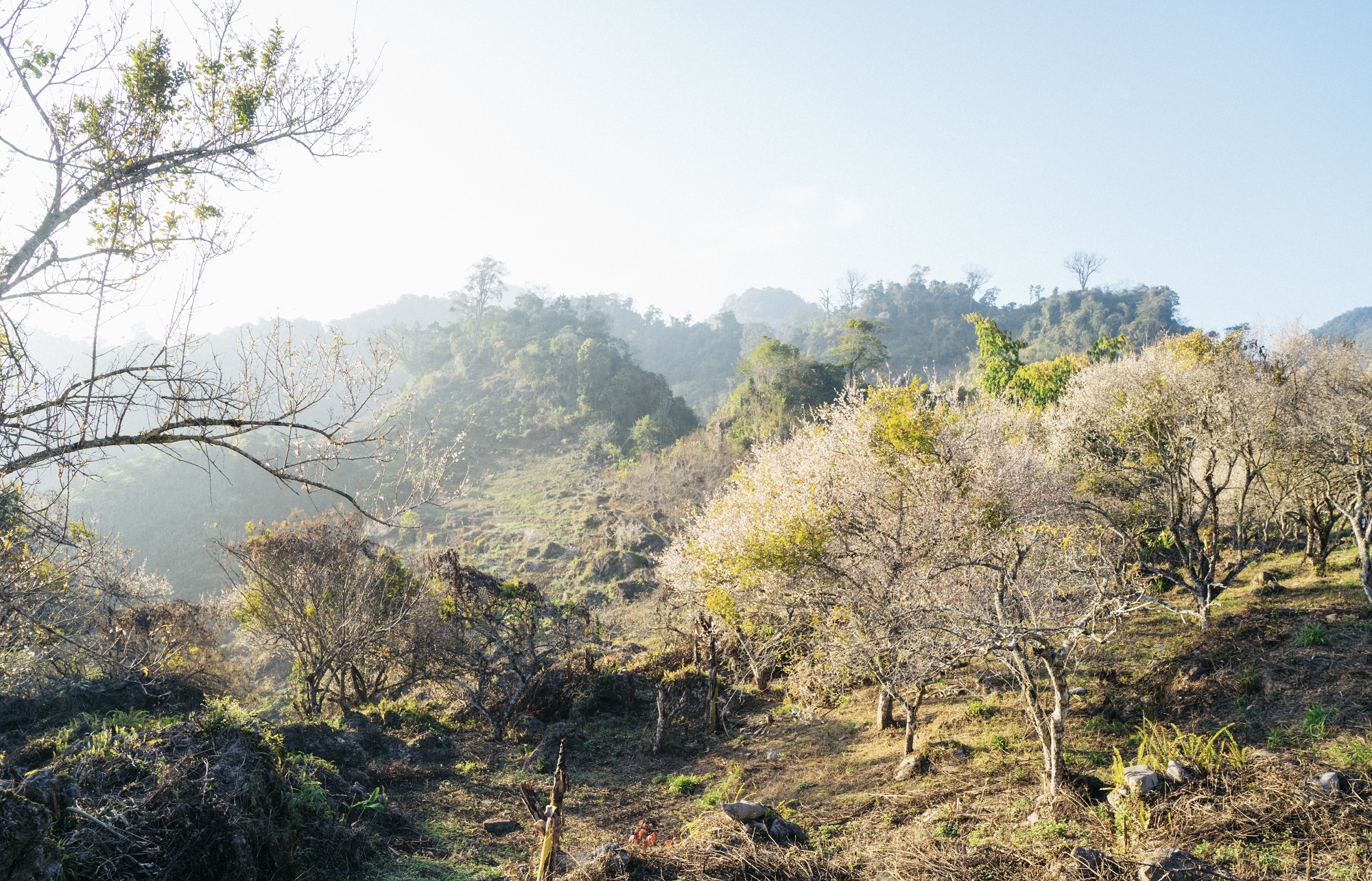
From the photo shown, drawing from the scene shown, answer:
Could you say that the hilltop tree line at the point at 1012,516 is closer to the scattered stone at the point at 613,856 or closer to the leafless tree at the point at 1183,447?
the leafless tree at the point at 1183,447

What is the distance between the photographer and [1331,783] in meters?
5.06

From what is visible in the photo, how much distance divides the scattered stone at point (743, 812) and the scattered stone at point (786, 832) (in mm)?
172

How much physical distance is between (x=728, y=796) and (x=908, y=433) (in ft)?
19.5

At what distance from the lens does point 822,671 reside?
9.58 meters

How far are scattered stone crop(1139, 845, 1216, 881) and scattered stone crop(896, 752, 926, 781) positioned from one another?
3.88 metres

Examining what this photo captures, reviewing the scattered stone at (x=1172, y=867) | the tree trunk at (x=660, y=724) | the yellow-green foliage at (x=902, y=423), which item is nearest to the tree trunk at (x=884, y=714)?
the tree trunk at (x=660, y=724)

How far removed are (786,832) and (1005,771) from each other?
328 cm

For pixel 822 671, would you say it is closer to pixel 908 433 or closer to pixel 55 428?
pixel 908 433

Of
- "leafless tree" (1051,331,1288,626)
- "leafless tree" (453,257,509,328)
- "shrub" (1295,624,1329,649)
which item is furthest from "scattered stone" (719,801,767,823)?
"leafless tree" (453,257,509,328)

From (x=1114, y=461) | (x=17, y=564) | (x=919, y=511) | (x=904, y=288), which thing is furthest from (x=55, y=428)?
(x=904, y=288)

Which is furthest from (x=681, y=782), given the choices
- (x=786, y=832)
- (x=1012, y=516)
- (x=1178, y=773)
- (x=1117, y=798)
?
(x=1012, y=516)

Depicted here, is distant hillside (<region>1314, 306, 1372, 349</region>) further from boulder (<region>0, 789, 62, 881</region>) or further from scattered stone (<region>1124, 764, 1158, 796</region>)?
boulder (<region>0, 789, 62, 881</region>)

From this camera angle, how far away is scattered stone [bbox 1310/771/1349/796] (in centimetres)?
503

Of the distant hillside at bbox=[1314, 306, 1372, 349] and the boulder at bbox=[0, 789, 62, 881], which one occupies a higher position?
the distant hillside at bbox=[1314, 306, 1372, 349]
